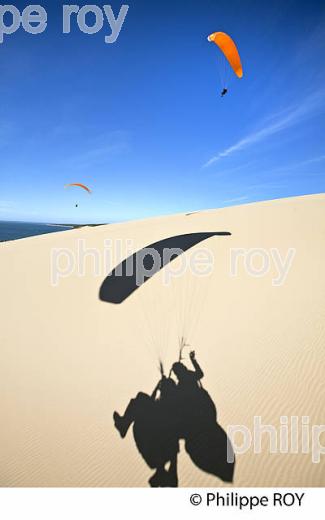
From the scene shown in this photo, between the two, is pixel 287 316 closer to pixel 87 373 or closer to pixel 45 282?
pixel 87 373

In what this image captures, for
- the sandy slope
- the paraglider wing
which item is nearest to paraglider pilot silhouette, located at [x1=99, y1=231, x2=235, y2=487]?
the sandy slope

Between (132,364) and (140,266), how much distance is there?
205 inches

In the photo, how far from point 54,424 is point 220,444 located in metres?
2.97

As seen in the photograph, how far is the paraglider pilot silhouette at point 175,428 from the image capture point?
3.32m

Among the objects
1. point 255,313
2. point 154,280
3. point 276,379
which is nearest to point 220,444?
point 276,379

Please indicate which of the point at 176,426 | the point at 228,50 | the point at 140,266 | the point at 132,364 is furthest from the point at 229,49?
the point at 176,426

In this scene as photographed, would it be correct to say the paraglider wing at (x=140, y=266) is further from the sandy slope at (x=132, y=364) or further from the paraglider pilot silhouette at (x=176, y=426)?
the paraglider pilot silhouette at (x=176, y=426)

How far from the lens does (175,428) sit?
12.4ft

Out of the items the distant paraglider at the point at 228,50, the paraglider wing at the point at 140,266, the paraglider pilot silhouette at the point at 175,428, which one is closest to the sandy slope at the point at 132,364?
the paraglider pilot silhouette at the point at 175,428

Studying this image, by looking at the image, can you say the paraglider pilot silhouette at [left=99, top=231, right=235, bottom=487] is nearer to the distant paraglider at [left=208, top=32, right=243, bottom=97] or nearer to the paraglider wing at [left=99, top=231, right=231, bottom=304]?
the paraglider wing at [left=99, top=231, right=231, bottom=304]

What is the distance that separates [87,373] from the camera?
16.1 feet

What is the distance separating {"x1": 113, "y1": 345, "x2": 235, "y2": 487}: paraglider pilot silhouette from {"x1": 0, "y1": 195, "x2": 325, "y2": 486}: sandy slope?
0.13 meters

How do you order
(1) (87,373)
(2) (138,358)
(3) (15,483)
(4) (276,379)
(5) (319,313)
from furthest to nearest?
(5) (319,313) → (2) (138,358) → (1) (87,373) → (4) (276,379) → (3) (15,483)

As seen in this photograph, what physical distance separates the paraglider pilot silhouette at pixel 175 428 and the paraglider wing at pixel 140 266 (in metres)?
3.87
